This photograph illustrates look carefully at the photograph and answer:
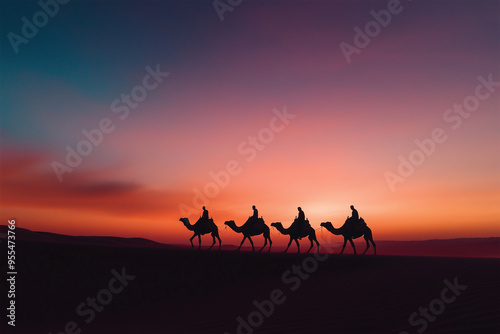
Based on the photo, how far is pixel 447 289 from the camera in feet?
29.1

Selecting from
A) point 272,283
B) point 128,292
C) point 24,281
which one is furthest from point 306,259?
point 24,281

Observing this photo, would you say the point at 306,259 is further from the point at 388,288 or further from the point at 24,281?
the point at 24,281

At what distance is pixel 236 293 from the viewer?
42.3ft

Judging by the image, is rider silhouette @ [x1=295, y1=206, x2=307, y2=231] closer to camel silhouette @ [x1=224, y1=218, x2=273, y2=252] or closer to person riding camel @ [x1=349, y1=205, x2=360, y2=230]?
camel silhouette @ [x1=224, y1=218, x2=273, y2=252]

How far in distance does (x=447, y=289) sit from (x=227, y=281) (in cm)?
764
